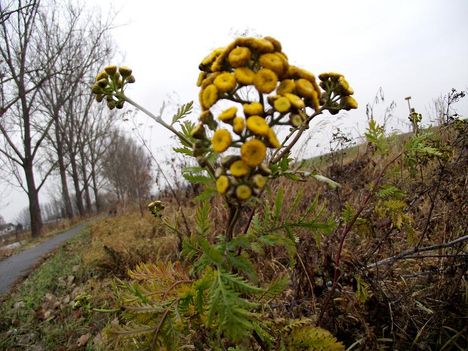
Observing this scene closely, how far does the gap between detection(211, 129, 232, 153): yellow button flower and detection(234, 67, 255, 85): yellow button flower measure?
0.55 feet

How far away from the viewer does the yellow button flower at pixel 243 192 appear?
83 centimetres

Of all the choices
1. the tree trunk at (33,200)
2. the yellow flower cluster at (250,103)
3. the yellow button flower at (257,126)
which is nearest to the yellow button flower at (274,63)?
the yellow flower cluster at (250,103)

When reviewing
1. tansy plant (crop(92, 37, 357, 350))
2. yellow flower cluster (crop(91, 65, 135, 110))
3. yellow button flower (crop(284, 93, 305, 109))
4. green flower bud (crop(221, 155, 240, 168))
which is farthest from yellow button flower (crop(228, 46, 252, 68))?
yellow flower cluster (crop(91, 65, 135, 110))

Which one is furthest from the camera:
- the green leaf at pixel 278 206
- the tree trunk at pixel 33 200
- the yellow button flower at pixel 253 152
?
the tree trunk at pixel 33 200

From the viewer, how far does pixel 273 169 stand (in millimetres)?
1050

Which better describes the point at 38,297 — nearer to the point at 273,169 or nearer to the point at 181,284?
the point at 181,284

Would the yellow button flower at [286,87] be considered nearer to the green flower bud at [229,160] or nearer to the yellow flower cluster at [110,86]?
the green flower bud at [229,160]

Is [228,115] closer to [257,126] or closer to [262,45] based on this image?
[257,126]

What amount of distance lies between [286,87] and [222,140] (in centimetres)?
27

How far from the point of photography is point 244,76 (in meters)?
0.94

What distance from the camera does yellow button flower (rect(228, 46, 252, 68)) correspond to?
938 millimetres

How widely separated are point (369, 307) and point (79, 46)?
1730 centimetres

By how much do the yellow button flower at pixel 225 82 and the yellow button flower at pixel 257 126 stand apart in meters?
0.12

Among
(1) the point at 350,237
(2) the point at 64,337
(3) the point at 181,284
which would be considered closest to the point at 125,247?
(2) the point at 64,337
